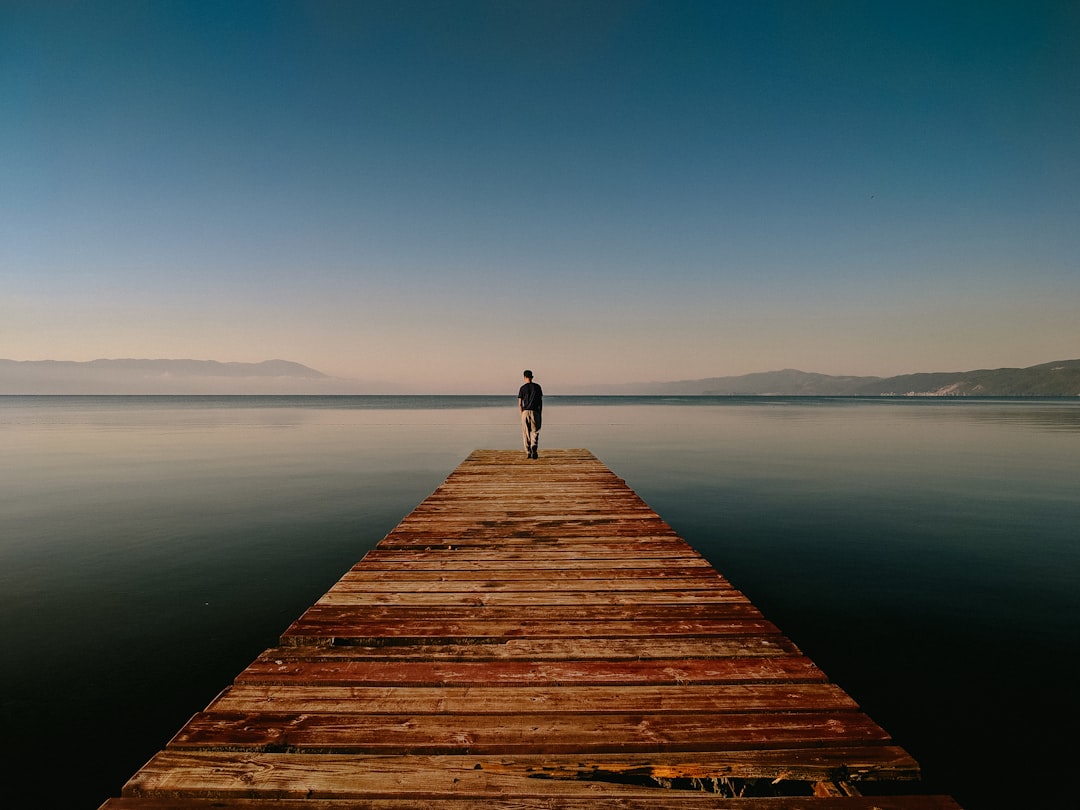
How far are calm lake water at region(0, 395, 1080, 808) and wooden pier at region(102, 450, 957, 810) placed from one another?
192 cm

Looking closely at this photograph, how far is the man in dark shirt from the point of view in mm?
13688

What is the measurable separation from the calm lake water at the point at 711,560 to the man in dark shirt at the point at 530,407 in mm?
3302

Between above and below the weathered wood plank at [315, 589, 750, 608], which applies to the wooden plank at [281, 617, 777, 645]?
above

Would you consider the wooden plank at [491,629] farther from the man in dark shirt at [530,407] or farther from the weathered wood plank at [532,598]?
the man in dark shirt at [530,407]

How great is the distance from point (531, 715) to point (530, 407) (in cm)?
1114

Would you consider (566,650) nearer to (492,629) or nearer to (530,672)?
(530,672)

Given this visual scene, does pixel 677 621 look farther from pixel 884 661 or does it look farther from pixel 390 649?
pixel 884 661

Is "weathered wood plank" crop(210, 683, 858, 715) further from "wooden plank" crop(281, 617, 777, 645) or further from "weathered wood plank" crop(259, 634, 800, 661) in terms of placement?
"wooden plank" crop(281, 617, 777, 645)

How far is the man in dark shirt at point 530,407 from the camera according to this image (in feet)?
44.9

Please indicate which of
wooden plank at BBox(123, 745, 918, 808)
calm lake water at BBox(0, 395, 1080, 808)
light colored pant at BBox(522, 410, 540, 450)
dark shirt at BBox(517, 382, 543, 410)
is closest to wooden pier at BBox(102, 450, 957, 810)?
wooden plank at BBox(123, 745, 918, 808)

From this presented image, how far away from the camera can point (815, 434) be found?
3222 cm

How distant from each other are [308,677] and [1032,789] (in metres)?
5.22

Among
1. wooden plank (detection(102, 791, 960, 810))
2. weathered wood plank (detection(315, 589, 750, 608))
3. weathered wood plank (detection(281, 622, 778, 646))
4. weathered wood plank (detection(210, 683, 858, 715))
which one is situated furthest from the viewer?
weathered wood plank (detection(315, 589, 750, 608))

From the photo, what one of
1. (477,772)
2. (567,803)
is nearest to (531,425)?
(477,772)
